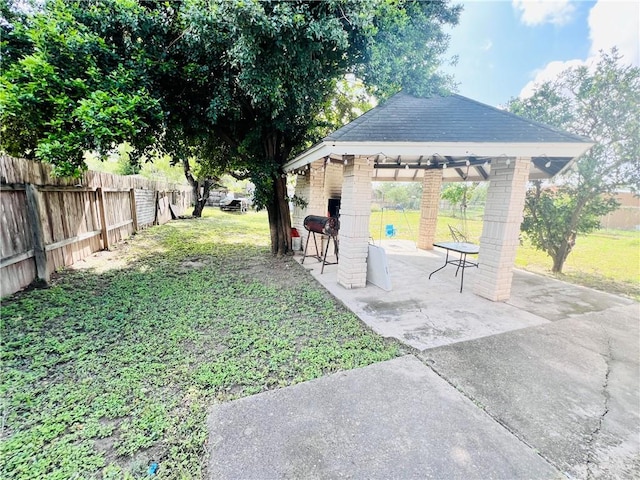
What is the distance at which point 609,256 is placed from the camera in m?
8.96

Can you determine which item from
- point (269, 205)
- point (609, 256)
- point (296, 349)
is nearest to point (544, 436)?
point (296, 349)

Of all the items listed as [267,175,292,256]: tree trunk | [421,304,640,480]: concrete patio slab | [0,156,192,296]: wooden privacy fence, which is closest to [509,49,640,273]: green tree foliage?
[421,304,640,480]: concrete patio slab

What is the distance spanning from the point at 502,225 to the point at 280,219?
5285 mm

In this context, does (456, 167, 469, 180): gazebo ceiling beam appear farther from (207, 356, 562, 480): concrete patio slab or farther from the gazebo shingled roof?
(207, 356, 562, 480): concrete patio slab

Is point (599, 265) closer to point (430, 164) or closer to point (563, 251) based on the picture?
point (563, 251)

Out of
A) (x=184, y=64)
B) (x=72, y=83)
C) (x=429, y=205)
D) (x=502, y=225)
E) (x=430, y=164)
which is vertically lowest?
(x=502, y=225)

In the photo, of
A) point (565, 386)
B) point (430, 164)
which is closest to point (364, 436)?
point (565, 386)

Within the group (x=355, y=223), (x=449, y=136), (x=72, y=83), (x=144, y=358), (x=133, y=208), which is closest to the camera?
(x=144, y=358)

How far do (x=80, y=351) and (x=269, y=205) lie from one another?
16.4ft

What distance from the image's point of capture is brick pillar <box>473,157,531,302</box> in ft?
13.9

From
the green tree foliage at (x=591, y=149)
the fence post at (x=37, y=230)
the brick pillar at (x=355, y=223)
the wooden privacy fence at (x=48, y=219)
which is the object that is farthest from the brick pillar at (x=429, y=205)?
the fence post at (x=37, y=230)

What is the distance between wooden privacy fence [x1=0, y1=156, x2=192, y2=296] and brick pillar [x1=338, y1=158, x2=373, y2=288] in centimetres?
461

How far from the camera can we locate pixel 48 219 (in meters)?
4.91

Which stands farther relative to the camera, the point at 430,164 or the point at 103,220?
the point at 430,164
